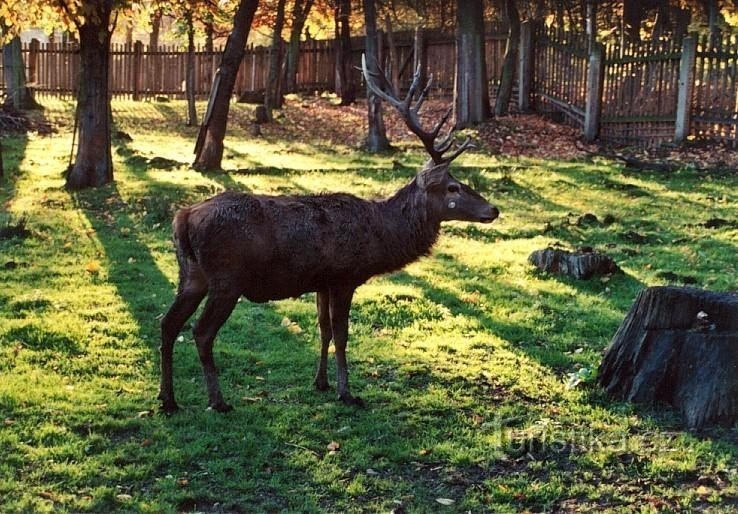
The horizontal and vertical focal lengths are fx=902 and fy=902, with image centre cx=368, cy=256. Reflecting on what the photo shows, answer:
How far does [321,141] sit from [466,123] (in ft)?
12.6

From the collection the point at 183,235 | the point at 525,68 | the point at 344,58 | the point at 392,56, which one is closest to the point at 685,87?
the point at 525,68

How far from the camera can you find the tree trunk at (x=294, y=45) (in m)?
31.3

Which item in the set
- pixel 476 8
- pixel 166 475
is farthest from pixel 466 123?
pixel 166 475

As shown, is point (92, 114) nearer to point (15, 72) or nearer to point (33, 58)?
point (15, 72)

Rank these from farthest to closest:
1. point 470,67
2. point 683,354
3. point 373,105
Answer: point 470,67, point 373,105, point 683,354

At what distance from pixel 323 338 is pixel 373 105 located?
45.5ft

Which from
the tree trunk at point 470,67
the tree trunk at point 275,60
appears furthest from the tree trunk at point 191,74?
the tree trunk at point 470,67

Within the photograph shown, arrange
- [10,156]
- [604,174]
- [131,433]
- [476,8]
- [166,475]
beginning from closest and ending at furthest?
1. [166,475]
2. [131,433]
3. [604,174]
4. [10,156]
5. [476,8]

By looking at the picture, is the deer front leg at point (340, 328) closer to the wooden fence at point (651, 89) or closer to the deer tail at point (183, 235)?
the deer tail at point (183, 235)

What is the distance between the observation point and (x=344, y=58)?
104ft

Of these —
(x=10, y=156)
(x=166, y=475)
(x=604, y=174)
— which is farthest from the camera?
(x=10, y=156)

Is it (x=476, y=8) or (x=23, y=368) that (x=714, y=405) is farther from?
(x=476, y=8)

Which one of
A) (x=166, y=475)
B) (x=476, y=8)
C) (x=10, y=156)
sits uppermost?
(x=476, y=8)

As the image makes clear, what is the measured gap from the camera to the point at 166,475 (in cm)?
568
